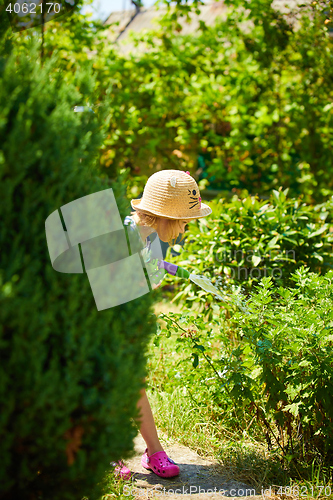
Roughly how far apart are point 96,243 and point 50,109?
1.36 ft

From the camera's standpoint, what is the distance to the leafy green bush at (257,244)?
3162 millimetres

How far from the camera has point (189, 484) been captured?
80.3 inches

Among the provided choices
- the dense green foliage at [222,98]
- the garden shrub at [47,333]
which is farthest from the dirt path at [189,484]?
the dense green foliage at [222,98]

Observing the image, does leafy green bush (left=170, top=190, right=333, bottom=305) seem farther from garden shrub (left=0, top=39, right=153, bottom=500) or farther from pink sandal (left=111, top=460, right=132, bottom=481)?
garden shrub (left=0, top=39, right=153, bottom=500)

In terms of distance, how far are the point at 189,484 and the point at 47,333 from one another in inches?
54.2

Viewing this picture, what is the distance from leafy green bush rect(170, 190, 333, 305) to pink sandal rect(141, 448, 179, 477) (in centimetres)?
120

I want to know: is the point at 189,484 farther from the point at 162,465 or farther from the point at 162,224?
the point at 162,224

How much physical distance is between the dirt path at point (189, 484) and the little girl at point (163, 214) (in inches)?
1.9

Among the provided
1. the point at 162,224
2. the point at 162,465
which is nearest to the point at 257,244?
the point at 162,224

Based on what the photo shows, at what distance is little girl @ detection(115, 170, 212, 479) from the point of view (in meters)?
2.11

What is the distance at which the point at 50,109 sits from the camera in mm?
1235

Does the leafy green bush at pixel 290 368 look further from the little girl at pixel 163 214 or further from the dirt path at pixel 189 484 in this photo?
the little girl at pixel 163 214

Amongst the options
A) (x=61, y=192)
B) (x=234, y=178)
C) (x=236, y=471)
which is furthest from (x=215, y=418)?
(x=234, y=178)

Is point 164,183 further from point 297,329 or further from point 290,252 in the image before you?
point 290,252
